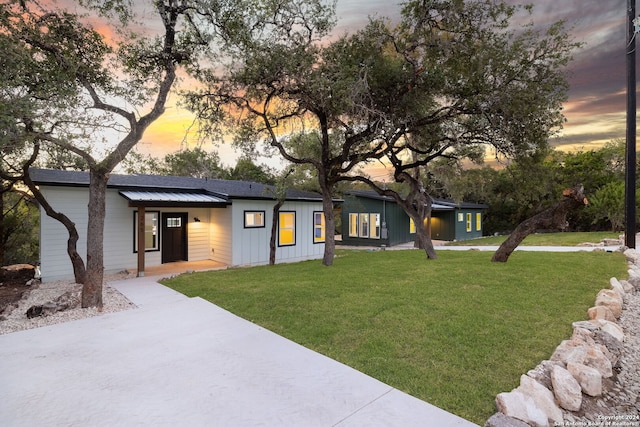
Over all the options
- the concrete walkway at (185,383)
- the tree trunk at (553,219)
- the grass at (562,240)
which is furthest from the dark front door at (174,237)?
the grass at (562,240)

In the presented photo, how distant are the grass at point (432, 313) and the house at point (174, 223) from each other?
2150mm

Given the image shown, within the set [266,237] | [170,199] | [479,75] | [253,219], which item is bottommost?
[266,237]

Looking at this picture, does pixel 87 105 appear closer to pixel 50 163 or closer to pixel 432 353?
pixel 50 163

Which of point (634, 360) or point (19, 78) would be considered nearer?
point (634, 360)

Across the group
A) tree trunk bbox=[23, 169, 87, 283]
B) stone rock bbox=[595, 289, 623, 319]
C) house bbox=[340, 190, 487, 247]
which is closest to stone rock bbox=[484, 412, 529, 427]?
stone rock bbox=[595, 289, 623, 319]

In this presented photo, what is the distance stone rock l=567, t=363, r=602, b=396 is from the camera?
259cm

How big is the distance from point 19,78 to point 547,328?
8.09 metres

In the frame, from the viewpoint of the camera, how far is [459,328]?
3.86m

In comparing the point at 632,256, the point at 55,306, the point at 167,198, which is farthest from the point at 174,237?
the point at 632,256

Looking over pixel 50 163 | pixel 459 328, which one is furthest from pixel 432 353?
pixel 50 163

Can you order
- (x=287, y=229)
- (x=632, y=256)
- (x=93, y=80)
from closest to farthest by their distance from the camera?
(x=93, y=80), (x=632, y=256), (x=287, y=229)

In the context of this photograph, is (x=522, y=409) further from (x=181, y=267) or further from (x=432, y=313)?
(x=181, y=267)

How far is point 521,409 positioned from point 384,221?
14452mm

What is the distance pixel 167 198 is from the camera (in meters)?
8.39
